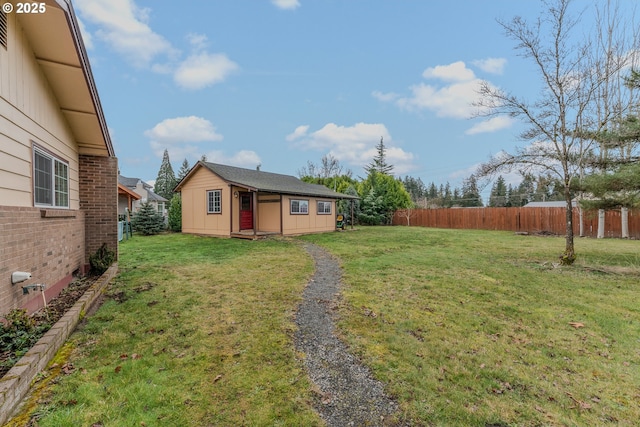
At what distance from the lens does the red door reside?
1537 cm

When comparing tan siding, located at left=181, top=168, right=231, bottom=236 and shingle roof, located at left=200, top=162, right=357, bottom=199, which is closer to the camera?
shingle roof, located at left=200, top=162, right=357, bottom=199

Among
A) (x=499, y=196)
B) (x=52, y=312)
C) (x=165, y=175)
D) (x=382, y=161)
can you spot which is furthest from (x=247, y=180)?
(x=499, y=196)

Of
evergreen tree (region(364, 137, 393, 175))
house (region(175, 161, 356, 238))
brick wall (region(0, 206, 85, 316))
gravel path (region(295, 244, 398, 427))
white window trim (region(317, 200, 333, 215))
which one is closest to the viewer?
gravel path (region(295, 244, 398, 427))

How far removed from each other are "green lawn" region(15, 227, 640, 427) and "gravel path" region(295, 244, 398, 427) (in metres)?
0.13

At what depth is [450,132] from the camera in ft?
67.5

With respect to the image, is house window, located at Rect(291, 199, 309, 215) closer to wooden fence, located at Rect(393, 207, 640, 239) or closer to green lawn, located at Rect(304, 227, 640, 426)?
green lawn, located at Rect(304, 227, 640, 426)

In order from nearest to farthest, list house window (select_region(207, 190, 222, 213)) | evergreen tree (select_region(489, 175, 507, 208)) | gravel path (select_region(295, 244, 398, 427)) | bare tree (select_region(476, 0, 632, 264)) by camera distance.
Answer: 1. gravel path (select_region(295, 244, 398, 427))
2. bare tree (select_region(476, 0, 632, 264))
3. house window (select_region(207, 190, 222, 213))
4. evergreen tree (select_region(489, 175, 507, 208))

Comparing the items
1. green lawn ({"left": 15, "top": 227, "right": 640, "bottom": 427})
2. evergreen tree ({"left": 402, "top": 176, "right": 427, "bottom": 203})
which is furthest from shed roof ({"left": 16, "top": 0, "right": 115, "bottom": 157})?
evergreen tree ({"left": 402, "top": 176, "right": 427, "bottom": 203})

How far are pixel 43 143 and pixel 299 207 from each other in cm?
1242

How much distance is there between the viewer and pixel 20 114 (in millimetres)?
3777

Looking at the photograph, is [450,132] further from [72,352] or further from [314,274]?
[72,352]

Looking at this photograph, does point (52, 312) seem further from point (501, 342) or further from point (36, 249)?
point (501, 342)

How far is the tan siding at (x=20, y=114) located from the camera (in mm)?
3383

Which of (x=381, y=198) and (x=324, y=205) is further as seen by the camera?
(x=381, y=198)
